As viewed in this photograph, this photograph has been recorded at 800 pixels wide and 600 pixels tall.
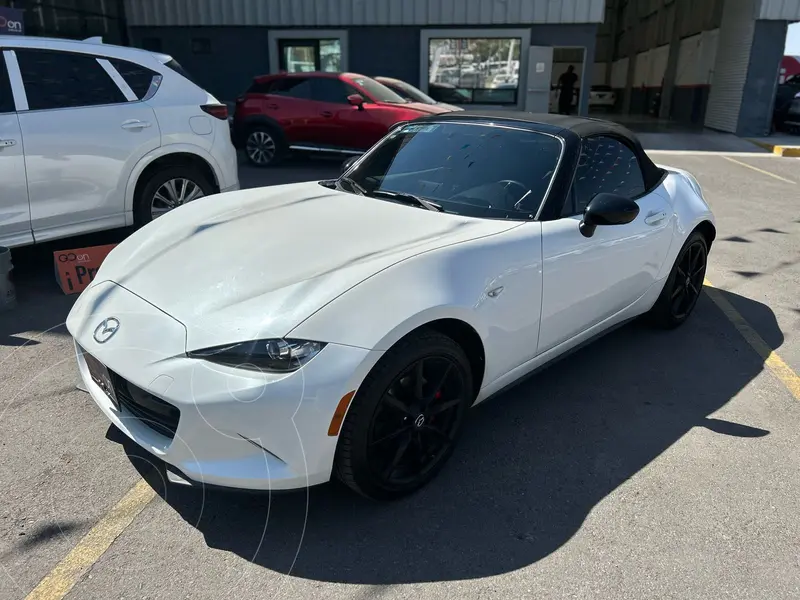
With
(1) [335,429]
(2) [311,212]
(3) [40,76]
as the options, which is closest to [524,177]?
(2) [311,212]

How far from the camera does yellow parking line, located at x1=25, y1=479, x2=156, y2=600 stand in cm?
212

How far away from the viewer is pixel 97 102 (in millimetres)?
5059

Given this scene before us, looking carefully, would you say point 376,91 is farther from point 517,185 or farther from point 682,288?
point 517,185

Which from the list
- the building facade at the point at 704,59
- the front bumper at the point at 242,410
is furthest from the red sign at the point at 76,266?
the building facade at the point at 704,59

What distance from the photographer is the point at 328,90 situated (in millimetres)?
11375

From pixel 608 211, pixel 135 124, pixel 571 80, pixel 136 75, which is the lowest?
pixel 608 211

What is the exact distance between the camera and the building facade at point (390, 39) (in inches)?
666

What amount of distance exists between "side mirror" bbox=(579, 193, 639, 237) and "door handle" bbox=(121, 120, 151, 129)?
3863mm

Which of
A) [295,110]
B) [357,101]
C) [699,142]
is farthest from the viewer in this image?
[699,142]

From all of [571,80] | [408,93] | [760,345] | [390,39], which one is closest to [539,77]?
[571,80]

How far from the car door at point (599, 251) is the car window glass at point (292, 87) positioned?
8.71 meters

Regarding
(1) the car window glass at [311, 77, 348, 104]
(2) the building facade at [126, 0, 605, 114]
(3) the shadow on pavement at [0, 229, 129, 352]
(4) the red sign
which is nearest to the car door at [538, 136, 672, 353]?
(3) the shadow on pavement at [0, 229, 129, 352]

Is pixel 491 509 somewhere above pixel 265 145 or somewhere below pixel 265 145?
below

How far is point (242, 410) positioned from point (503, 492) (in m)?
1.23
